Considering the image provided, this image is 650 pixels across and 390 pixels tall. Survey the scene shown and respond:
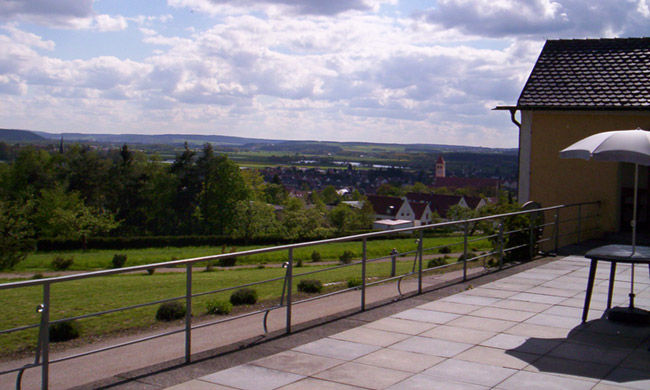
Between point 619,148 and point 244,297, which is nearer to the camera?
point 619,148

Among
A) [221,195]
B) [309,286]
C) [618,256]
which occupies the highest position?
[618,256]

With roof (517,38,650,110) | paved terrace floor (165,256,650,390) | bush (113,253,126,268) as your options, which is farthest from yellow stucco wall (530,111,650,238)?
bush (113,253,126,268)

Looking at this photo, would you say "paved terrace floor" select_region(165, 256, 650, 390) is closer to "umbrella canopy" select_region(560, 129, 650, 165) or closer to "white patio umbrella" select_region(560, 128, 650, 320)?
"white patio umbrella" select_region(560, 128, 650, 320)

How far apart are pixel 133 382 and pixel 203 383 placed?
0.57 metres

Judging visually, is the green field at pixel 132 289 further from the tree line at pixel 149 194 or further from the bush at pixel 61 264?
the tree line at pixel 149 194

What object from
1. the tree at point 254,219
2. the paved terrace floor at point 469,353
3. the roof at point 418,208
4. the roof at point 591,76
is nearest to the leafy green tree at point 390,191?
the roof at point 418,208

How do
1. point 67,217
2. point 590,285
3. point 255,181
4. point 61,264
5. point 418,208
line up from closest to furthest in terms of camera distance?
point 590,285 < point 61,264 < point 67,217 < point 255,181 < point 418,208

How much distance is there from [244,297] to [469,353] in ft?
22.7

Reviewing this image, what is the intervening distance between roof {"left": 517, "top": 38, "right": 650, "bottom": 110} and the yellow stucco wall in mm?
313

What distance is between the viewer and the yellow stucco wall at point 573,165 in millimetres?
16438

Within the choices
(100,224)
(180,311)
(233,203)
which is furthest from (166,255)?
(180,311)

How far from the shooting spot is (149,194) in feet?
275

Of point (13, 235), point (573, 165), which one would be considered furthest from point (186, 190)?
point (573, 165)

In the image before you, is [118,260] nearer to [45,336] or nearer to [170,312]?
[170,312]
